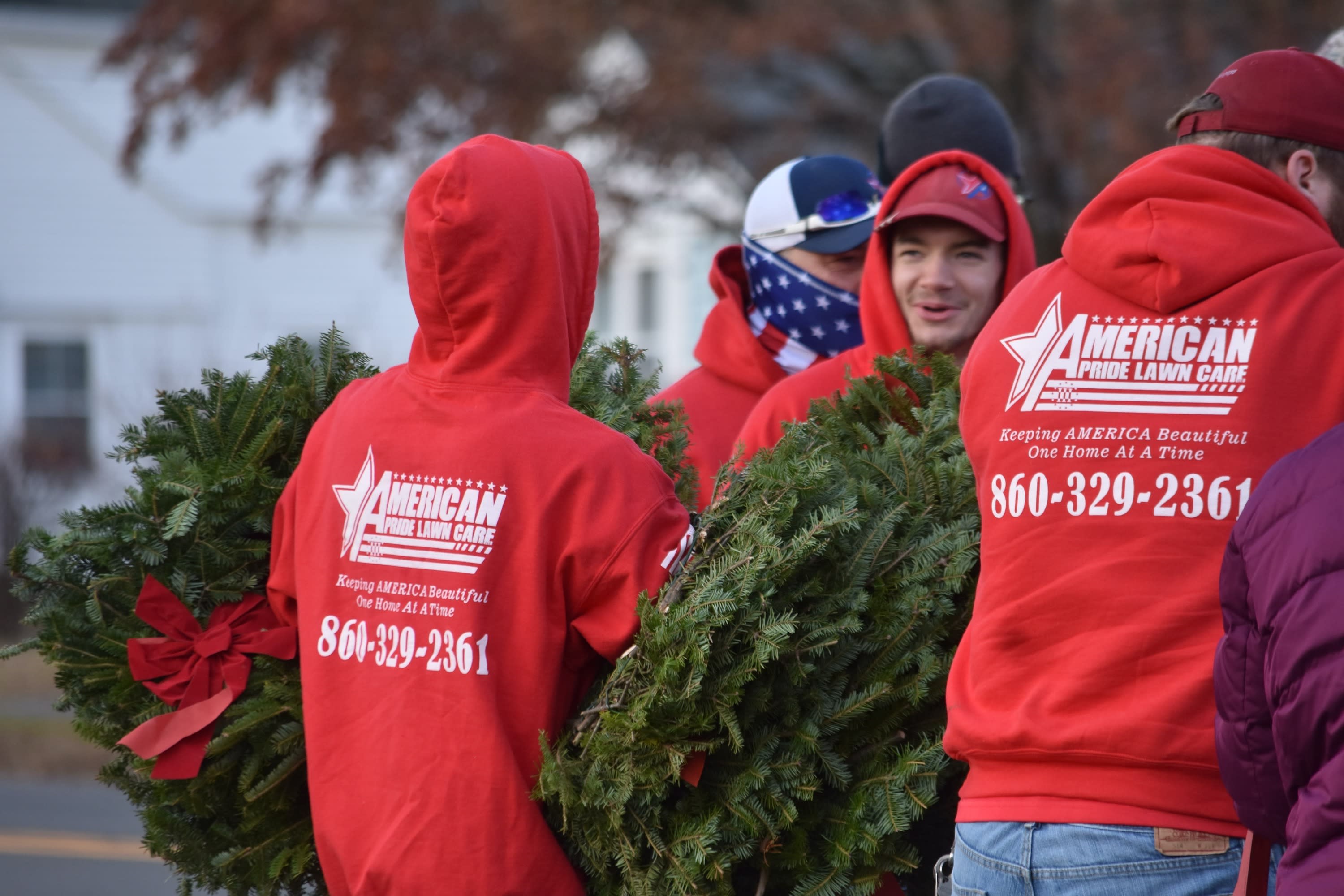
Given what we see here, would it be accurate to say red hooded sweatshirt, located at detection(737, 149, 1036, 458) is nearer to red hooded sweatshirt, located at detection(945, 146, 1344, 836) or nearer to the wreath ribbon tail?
red hooded sweatshirt, located at detection(945, 146, 1344, 836)

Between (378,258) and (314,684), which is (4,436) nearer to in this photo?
(378,258)

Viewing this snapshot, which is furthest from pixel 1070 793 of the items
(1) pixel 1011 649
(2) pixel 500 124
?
(2) pixel 500 124

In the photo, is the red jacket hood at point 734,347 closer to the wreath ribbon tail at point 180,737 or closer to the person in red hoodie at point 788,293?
the person in red hoodie at point 788,293

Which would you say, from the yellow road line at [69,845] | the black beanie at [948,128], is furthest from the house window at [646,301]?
the black beanie at [948,128]

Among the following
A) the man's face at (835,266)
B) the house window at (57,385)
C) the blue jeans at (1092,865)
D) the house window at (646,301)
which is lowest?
the house window at (57,385)

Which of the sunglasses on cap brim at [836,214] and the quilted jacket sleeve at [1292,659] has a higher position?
the sunglasses on cap brim at [836,214]

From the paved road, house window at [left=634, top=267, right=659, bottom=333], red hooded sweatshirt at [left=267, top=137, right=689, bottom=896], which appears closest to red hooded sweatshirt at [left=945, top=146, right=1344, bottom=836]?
red hooded sweatshirt at [left=267, top=137, right=689, bottom=896]

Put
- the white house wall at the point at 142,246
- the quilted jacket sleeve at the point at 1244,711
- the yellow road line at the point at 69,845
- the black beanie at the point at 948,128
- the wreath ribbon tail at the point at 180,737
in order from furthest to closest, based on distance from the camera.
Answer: the white house wall at the point at 142,246 < the yellow road line at the point at 69,845 < the black beanie at the point at 948,128 < the wreath ribbon tail at the point at 180,737 < the quilted jacket sleeve at the point at 1244,711

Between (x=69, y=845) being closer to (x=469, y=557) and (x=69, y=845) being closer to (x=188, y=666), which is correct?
(x=188, y=666)

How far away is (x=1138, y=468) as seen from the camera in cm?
222

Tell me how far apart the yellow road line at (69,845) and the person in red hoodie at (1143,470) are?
23.3 ft

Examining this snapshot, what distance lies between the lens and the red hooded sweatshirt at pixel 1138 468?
2.14 m

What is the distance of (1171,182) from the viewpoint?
2305 mm

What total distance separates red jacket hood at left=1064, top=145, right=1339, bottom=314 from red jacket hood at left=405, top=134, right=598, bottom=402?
1.03m
